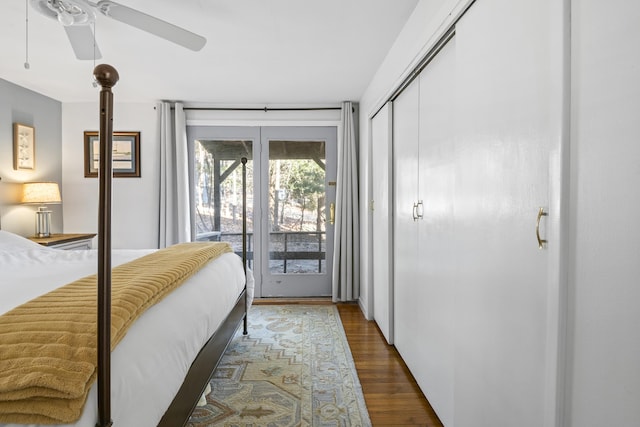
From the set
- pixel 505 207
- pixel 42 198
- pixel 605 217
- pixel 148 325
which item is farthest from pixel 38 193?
pixel 605 217

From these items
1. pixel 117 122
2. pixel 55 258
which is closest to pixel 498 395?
pixel 55 258

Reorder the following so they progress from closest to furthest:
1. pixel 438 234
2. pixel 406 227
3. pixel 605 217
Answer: pixel 605 217
pixel 438 234
pixel 406 227

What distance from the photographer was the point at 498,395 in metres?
1.31

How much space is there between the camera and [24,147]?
11.9 feet

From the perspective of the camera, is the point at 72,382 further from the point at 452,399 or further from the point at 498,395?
the point at 452,399

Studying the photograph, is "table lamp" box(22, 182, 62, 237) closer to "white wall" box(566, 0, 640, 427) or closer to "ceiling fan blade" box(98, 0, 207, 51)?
"ceiling fan blade" box(98, 0, 207, 51)

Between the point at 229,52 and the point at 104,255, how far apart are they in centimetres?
232

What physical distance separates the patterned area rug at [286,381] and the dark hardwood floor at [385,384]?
7 centimetres

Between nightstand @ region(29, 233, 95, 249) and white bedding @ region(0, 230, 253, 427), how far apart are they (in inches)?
34.7

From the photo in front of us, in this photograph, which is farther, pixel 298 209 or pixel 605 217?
pixel 298 209

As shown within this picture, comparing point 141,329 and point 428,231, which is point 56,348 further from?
point 428,231

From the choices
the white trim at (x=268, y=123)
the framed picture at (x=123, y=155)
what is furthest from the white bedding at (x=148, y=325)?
the white trim at (x=268, y=123)

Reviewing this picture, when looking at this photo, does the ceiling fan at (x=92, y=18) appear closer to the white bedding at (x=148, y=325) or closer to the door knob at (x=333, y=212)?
the white bedding at (x=148, y=325)

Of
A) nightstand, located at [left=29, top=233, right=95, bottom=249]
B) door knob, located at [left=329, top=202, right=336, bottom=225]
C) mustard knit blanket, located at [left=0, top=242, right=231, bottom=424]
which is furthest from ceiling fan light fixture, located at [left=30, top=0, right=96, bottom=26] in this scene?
door knob, located at [left=329, top=202, right=336, bottom=225]
